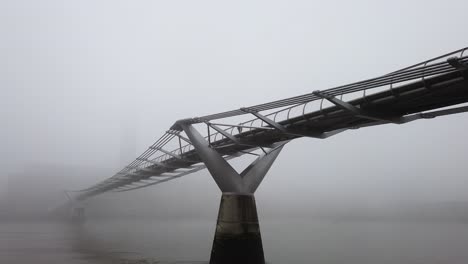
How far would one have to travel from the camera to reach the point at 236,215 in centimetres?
2491

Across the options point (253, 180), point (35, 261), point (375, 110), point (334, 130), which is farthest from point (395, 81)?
point (35, 261)

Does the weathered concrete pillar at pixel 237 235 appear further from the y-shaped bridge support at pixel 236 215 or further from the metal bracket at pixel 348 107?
the metal bracket at pixel 348 107

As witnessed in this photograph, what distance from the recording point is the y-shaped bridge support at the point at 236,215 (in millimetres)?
24125

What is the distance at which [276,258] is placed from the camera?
30547mm

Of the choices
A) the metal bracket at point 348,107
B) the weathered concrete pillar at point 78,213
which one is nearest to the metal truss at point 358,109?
the metal bracket at point 348,107

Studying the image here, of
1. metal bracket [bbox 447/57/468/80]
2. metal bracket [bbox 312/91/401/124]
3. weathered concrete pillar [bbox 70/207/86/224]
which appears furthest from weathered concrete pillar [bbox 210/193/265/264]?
weathered concrete pillar [bbox 70/207/86/224]

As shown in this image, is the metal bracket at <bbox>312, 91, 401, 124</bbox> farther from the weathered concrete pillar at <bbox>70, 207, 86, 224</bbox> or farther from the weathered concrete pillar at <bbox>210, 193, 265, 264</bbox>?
the weathered concrete pillar at <bbox>70, 207, 86, 224</bbox>

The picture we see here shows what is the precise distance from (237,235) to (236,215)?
3.85 feet

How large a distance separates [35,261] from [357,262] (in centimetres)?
2093

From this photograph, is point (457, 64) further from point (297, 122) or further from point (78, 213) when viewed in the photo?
point (78, 213)

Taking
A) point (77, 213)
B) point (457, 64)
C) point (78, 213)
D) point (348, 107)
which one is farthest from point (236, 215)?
point (77, 213)

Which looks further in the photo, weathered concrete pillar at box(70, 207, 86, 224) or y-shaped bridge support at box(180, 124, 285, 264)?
weathered concrete pillar at box(70, 207, 86, 224)

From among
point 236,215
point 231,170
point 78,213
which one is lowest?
point 236,215

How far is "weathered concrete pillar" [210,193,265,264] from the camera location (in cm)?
2397
